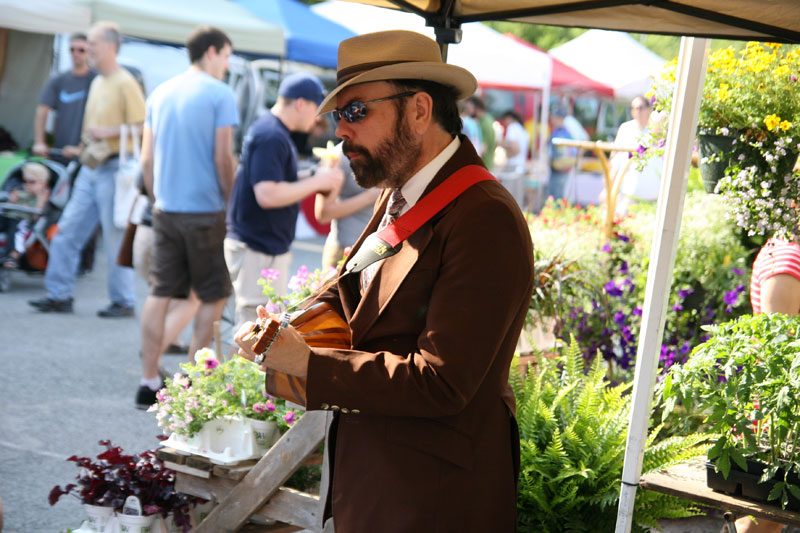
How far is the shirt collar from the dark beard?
0.03m

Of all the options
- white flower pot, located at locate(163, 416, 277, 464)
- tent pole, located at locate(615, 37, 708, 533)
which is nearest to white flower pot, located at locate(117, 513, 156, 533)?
white flower pot, located at locate(163, 416, 277, 464)

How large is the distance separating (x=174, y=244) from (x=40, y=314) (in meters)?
3.08

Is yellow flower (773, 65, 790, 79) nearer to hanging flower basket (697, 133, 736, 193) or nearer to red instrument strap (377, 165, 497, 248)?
hanging flower basket (697, 133, 736, 193)

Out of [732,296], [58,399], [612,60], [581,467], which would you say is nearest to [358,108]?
[581,467]

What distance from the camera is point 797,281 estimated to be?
135 inches

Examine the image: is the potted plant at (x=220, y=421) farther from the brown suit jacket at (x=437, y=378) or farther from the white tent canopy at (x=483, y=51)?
the white tent canopy at (x=483, y=51)

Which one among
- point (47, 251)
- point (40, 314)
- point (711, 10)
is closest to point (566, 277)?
point (711, 10)

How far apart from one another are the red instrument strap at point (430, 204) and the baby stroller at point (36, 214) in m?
7.92

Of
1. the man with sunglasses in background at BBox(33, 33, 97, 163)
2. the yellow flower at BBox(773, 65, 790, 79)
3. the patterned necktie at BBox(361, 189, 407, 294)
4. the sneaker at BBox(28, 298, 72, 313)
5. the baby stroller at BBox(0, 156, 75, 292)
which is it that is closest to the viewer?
the patterned necktie at BBox(361, 189, 407, 294)

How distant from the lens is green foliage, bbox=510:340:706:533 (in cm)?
336

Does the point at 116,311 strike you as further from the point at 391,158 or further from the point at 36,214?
the point at 391,158

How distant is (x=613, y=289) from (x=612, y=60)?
44.8 feet

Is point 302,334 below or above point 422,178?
below

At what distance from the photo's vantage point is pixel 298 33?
13719 millimetres
